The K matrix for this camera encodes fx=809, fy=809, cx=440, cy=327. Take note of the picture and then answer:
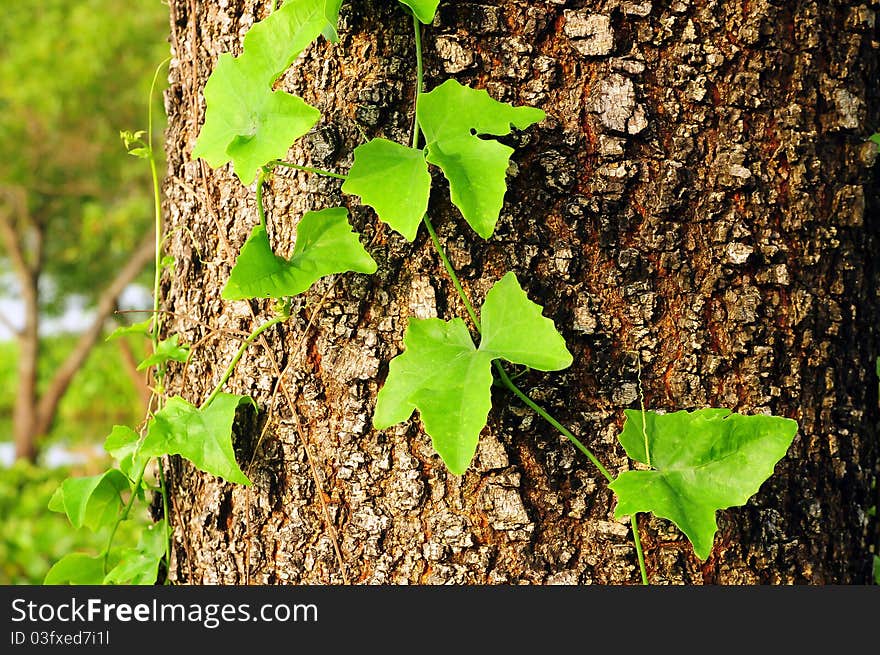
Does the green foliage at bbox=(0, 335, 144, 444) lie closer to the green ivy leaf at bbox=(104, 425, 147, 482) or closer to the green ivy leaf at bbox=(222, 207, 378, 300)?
the green ivy leaf at bbox=(104, 425, 147, 482)

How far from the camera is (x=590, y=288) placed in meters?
0.95

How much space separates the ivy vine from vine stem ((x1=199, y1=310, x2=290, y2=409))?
8 centimetres

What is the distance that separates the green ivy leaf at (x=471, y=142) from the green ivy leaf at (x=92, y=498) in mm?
706

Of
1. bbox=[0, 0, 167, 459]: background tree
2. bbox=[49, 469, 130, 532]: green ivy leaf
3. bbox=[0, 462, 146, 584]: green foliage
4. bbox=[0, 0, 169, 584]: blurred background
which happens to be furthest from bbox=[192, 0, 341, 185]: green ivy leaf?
bbox=[0, 0, 167, 459]: background tree

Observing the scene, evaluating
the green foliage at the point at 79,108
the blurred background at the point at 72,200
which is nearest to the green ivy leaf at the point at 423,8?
the blurred background at the point at 72,200

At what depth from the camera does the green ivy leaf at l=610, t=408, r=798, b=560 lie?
33.9 inches

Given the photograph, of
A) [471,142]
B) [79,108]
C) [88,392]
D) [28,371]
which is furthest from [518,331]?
[88,392]

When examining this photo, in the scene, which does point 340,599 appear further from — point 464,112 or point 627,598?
point 464,112

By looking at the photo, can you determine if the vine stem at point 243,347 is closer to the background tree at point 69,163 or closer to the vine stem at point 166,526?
the vine stem at point 166,526

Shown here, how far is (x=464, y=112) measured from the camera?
2.91ft

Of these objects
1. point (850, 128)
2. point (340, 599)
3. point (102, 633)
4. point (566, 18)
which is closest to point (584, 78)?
point (566, 18)

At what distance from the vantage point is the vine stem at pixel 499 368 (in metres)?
0.91

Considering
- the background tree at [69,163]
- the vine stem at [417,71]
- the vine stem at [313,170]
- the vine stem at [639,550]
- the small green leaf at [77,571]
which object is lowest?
the vine stem at [639,550]

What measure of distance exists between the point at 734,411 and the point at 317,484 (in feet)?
1.68
